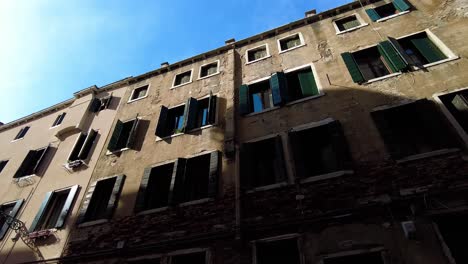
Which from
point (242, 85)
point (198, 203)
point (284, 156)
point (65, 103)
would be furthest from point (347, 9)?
point (65, 103)

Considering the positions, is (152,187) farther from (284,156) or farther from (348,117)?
(348,117)

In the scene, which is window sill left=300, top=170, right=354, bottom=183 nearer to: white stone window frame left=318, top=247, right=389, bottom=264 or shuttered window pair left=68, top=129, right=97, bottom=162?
white stone window frame left=318, top=247, right=389, bottom=264

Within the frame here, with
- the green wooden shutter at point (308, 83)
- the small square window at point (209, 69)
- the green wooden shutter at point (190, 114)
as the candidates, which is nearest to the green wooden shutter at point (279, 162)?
the green wooden shutter at point (308, 83)

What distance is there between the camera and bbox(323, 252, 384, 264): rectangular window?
5574mm

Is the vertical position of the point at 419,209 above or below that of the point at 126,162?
below

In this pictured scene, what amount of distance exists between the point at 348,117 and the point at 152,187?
6309mm

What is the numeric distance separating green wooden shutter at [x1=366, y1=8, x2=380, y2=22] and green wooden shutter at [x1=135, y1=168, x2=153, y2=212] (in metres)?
9.76

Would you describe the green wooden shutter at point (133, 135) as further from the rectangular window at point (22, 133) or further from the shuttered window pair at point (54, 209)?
the rectangular window at point (22, 133)

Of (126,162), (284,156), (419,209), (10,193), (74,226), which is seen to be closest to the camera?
(419,209)

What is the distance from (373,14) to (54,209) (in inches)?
543

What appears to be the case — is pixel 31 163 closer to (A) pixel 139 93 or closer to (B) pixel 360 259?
(A) pixel 139 93

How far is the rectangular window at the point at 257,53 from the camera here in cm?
1230

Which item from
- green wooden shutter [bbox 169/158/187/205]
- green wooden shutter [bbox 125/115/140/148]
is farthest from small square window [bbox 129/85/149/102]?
green wooden shutter [bbox 169/158/187/205]

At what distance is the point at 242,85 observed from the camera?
1084cm
